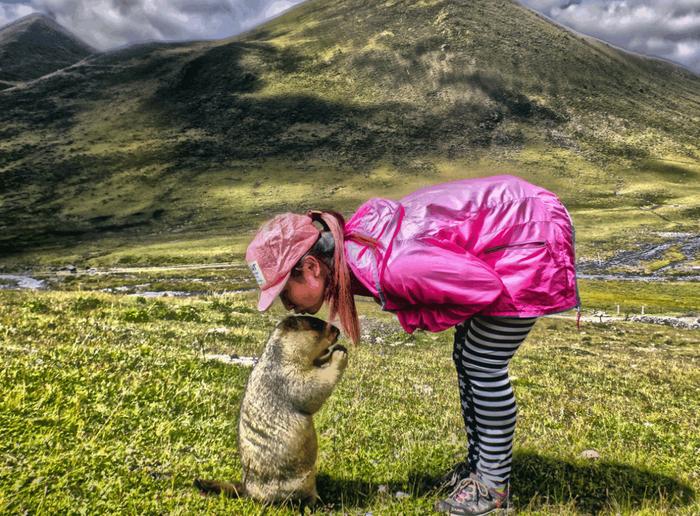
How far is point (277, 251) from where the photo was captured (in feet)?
14.3

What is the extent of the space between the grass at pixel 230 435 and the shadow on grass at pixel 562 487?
2cm

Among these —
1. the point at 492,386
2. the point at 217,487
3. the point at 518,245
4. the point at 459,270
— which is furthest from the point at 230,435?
the point at 518,245

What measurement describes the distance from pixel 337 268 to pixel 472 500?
2.60 m

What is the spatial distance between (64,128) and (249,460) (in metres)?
228

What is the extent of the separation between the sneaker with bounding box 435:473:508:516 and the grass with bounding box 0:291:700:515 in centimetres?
21

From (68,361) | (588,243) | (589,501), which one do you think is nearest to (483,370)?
(589,501)

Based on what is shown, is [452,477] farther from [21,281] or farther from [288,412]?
[21,281]

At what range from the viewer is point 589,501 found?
5535 millimetres

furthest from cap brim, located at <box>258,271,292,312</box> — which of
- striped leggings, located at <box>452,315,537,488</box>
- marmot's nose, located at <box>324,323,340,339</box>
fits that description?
striped leggings, located at <box>452,315,537,488</box>

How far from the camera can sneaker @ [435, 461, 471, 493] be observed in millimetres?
5340

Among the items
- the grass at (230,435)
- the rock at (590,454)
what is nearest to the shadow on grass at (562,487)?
the grass at (230,435)

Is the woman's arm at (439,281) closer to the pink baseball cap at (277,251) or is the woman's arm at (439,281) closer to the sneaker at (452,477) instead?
the pink baseball cap at (277,251)

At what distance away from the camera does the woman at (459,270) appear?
4.23 metres

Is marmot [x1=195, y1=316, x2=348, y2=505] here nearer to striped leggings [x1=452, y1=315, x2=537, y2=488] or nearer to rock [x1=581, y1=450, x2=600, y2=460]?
striped leggings [x1=452, y1=315, x2=537, y2=488]
